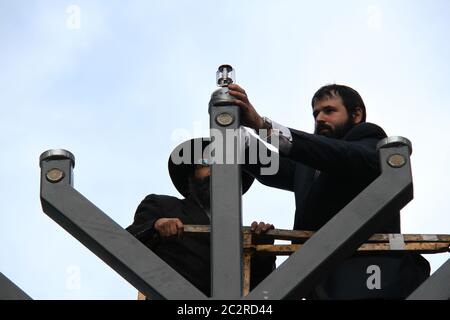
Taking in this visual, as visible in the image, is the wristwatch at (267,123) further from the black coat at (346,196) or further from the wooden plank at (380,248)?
the wooden plank at (380,248)

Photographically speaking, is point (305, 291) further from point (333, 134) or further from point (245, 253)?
point (333, 134)

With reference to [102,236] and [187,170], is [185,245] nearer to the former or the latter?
[187,170]

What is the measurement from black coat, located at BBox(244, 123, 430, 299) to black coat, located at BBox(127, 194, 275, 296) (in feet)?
1.38

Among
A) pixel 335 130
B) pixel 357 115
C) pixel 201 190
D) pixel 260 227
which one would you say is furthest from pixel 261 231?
pixel 357 115

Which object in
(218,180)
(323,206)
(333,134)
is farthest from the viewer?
(333,134)

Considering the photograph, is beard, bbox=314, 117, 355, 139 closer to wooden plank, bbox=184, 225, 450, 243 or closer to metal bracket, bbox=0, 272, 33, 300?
wooden plank, bbox=184, 225, 450, 243

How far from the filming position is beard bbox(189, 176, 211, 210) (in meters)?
7.57

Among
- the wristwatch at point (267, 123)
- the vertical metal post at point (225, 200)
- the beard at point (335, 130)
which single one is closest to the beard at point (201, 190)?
the beard at point (335, 130)

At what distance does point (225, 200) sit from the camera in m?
5.20

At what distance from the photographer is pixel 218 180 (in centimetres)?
524

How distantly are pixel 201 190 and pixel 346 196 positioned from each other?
110 centimetres

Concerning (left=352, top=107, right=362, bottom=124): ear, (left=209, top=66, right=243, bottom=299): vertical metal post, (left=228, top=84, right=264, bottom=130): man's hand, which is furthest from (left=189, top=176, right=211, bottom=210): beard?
(left=209, top=66, right=243, bottom=299): vertical metal post

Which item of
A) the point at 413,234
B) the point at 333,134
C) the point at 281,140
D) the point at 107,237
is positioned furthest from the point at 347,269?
the point at 107,237
